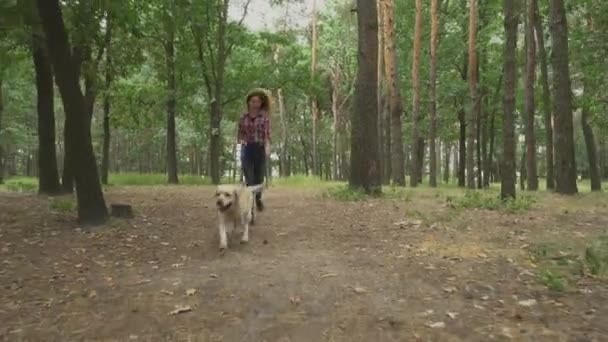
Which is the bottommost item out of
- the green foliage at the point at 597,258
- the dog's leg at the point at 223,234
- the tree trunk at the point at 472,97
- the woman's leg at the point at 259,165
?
the green foliage at the point at 597,258

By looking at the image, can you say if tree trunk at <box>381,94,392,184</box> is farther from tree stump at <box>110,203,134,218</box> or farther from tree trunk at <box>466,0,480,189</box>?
tree stump at <box>110,203,134,218</box>

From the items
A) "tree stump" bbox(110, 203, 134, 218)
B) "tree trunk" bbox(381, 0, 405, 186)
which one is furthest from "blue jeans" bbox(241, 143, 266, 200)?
"tree trunk" bbox(381, 0, 405, 186)

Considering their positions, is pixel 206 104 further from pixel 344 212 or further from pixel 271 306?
pixel 271 306

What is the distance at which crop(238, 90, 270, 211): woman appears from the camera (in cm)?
894

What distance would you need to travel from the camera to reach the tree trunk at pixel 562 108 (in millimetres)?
14078

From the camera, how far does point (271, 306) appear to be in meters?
5.06

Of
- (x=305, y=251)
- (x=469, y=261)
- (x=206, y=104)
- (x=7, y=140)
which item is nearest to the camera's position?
(x=469, y=261)

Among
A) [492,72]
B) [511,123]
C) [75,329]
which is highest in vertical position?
[492,72]

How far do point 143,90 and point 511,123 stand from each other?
1593 centimetres

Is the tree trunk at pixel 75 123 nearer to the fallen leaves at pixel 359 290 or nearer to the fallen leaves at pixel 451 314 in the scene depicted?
the fallen leaves at pixel 359 290

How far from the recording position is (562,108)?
14133 millimetres

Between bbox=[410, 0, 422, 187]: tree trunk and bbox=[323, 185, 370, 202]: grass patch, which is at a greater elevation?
bbox=[410, 0, 422, 187]: tree trunk

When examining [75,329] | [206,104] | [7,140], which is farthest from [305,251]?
[7,140]

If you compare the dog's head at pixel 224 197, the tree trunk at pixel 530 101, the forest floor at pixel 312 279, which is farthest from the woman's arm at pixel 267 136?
the tree trunk at pixel 530 101
